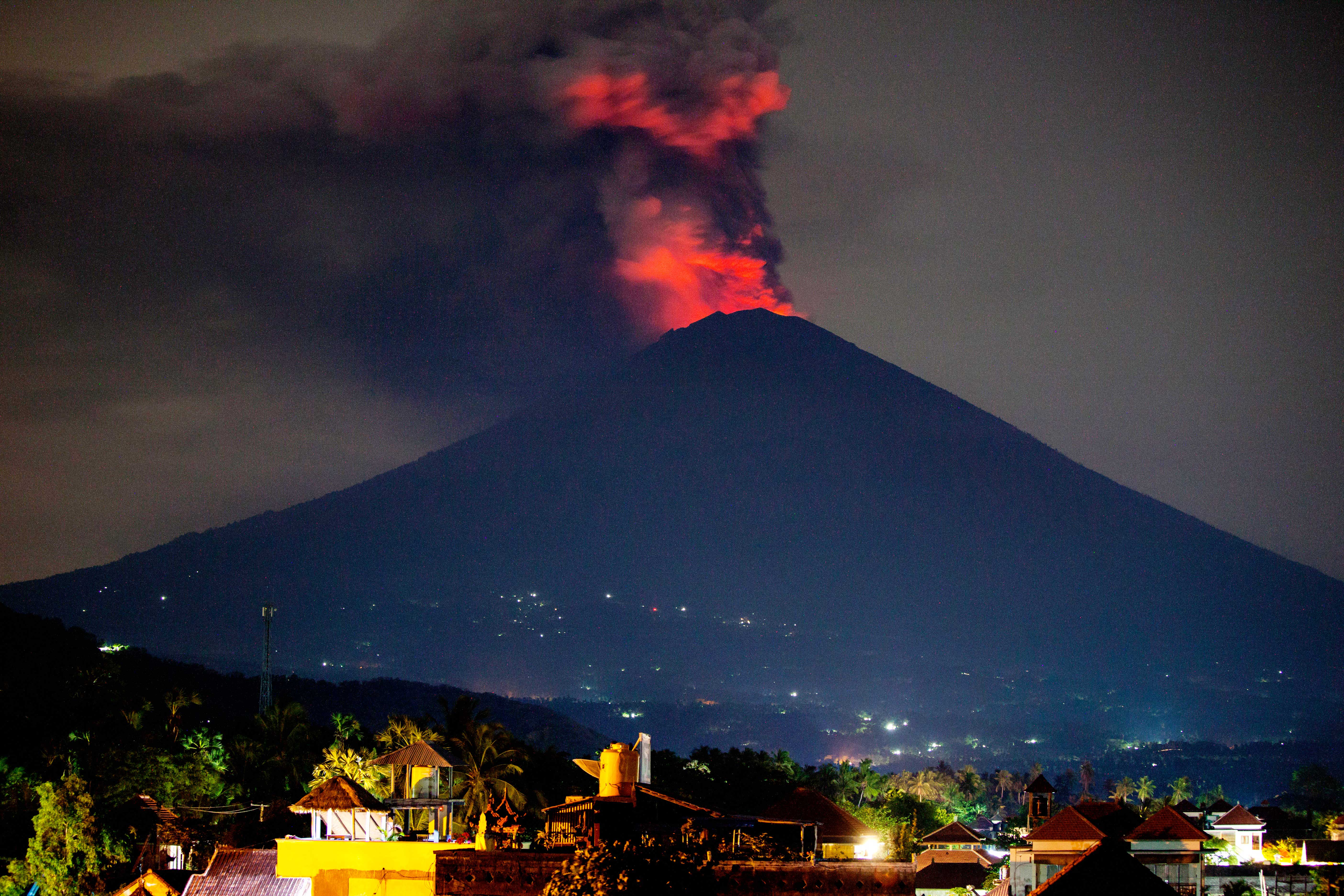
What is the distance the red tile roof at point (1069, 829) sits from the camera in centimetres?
3678

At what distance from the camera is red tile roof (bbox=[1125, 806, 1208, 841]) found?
37.6 metres

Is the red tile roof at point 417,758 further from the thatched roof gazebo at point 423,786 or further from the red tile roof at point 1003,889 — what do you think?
the red tile roof at point 1003,889

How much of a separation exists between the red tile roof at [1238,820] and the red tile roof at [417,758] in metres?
38.6

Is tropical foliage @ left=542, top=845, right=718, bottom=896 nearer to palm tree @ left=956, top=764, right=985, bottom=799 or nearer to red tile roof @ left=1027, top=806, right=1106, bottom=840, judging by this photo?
red tile roof @ left=1027, top=806, right=1106, bottom=840

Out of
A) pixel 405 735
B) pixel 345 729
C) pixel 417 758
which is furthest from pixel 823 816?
pixel 345 729

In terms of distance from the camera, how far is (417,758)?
101 feet

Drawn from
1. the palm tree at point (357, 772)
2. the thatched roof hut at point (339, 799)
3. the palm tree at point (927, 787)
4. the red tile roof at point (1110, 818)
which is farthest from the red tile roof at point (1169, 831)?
the palm tree at point (927, 787)

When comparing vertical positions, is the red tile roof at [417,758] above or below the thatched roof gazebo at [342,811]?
above

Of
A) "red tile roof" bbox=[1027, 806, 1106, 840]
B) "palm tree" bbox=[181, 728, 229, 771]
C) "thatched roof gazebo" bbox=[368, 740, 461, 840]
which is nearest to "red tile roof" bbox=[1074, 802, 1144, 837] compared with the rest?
"red tile roof" bbox=[1027, 806, 1106, 840]

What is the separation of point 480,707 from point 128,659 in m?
70.5

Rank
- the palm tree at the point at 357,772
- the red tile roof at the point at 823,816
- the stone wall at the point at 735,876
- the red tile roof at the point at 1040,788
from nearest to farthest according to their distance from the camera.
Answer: the stone wall at the point at 735,876, the palm tree at the point at 357,772, the red tile roof at the point at 823,816, the red tile roof at the point at 1040,788

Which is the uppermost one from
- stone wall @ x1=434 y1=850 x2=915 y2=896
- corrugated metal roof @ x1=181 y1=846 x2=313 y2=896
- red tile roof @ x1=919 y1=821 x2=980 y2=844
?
stone wall @ x1=434 y1=850 x2=915 y2=896

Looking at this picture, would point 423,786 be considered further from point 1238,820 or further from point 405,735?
point 1238,820

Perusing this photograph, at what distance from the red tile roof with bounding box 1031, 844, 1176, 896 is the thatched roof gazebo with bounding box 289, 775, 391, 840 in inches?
562
